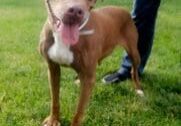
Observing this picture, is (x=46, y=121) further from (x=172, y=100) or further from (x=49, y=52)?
(x=172, y=100)

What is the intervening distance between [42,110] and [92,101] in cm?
62

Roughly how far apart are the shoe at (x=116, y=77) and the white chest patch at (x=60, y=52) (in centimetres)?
171

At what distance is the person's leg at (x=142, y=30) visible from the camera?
611 cm

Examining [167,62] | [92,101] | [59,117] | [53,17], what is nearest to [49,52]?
[53,17]

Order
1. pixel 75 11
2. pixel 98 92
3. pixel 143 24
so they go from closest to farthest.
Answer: pixel 75 11 → pixel 98 92 → pixel 143 24

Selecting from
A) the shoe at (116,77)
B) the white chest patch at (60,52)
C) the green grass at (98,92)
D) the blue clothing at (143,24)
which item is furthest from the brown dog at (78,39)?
the shoe at (116,77)

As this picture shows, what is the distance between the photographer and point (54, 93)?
194 inches

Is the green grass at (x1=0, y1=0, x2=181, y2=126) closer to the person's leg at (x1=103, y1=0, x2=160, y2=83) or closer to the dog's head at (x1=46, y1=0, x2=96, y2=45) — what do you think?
the person's leg at (x1=103, y1=0, x2=160, y2=83)

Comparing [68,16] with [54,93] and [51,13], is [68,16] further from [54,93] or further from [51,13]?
[54,93]

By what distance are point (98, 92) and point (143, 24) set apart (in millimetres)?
1100

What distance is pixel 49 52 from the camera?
455cm

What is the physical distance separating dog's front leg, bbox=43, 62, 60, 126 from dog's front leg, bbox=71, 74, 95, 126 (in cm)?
32

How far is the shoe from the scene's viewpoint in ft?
20.3

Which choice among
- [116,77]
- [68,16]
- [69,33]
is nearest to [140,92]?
[116,77]
